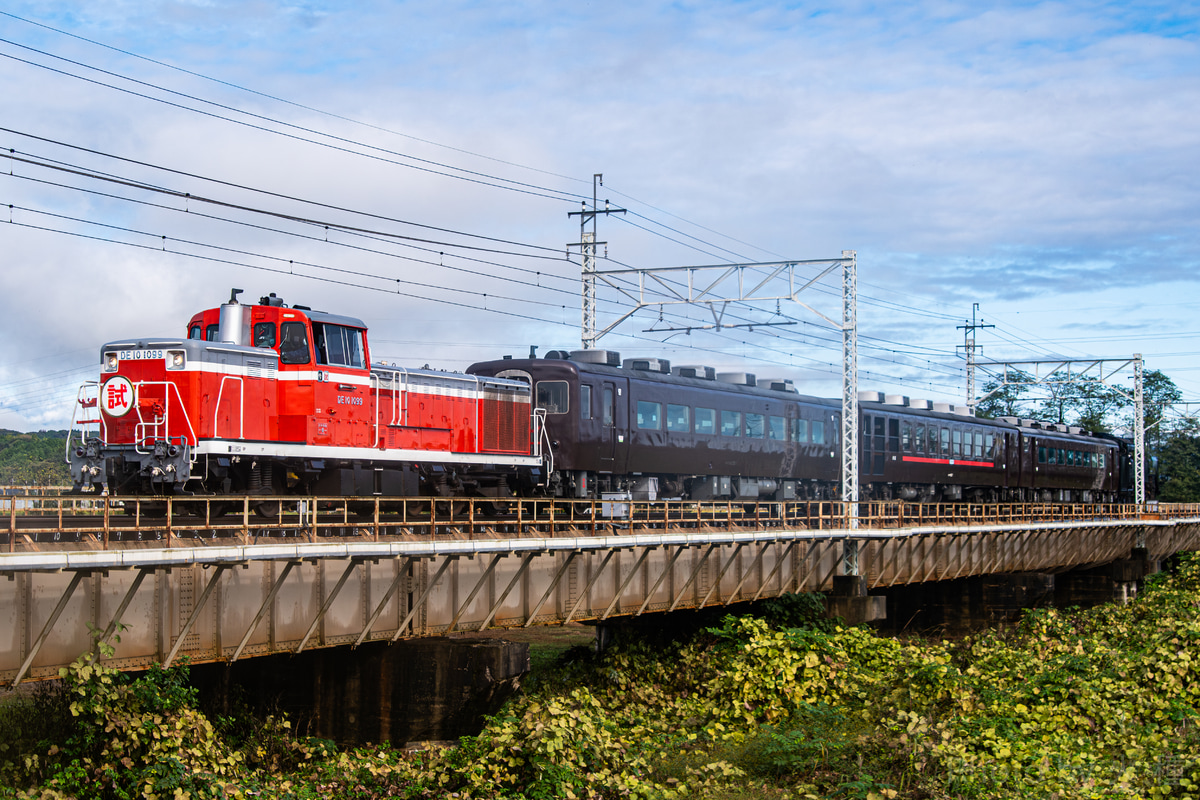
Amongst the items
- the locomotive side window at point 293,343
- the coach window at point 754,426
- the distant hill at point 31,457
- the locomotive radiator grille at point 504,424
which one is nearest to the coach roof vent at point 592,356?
the locomotive radiator grille at point 504,424

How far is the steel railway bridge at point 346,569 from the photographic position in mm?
12867

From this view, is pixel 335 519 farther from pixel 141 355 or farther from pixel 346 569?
pixel 141 355

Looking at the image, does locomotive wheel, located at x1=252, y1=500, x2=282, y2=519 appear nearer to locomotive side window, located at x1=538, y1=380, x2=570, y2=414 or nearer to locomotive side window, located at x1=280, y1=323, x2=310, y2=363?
locomotive side window, located at x1=280, y1=323, x2=310, y2=363

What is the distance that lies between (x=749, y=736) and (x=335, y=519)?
8738 mm

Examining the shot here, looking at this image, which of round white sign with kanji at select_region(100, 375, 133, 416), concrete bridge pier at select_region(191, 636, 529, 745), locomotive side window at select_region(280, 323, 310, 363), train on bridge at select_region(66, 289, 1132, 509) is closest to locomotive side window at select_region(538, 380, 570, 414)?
train on bridge at select_region(66, 289, 1132, 509)

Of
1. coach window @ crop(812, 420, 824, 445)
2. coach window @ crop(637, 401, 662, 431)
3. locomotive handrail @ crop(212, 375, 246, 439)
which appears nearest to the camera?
locomotive handrail @ crop(212, 375, 246, 439)

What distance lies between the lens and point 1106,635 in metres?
30.2

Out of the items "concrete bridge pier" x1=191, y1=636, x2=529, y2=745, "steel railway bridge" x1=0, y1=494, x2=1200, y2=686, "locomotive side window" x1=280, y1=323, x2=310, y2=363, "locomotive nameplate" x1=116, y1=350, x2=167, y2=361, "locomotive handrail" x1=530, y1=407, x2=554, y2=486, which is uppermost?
"locomotive side window" x1=280, y1=323, x2=310, y2=363

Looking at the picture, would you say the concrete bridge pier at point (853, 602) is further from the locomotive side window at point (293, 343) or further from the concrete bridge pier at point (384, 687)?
the locomotive side window at point (293, 343)

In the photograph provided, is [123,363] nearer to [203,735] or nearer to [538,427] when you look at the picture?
[203,735]

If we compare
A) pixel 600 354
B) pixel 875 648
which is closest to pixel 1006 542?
pixel 875 648

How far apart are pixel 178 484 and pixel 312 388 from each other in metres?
3.09

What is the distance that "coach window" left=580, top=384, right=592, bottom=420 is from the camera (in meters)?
26.9

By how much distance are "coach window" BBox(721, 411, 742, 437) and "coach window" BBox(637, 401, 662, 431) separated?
342 cm
